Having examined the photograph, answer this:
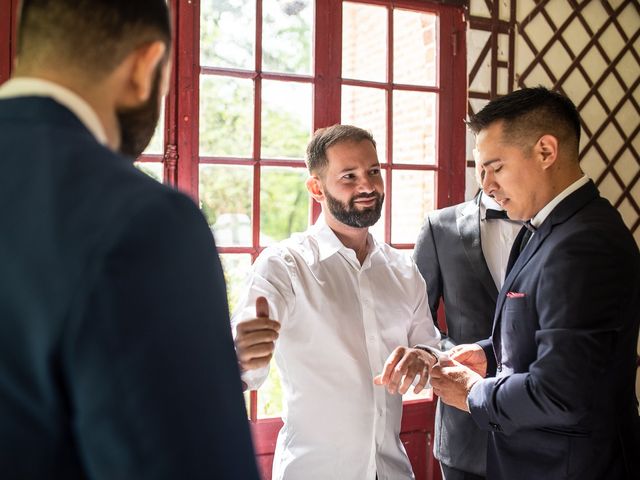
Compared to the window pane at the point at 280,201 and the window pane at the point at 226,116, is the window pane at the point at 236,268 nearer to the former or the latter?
the window pane at the point at 280,201

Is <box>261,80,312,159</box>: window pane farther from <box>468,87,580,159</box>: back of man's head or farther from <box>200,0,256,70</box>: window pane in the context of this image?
<box>468,87,580,159</box>: back of man's head

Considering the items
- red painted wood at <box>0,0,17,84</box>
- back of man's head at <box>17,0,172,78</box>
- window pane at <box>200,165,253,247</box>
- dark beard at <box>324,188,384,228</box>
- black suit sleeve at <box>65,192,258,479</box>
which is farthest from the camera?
window pane at <box>200,165,253,247</box>

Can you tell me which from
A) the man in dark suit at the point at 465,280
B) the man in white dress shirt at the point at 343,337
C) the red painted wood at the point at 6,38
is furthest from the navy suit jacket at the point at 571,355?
the red painted wood at the point at 6,38

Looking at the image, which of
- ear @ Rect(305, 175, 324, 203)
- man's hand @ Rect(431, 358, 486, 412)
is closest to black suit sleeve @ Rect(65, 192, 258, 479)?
man's hand @ Rect(431, 358, 486, 412)

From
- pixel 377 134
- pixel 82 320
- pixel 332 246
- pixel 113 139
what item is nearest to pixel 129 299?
pixel 82 320

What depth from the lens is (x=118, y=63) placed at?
1.83 feet

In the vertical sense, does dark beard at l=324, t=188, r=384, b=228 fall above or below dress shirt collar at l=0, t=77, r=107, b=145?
A: below

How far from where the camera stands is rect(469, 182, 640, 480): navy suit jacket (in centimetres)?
122

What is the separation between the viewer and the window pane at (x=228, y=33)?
2.18 metres

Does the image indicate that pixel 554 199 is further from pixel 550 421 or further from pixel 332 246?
pixel 332 246

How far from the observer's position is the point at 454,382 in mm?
1502

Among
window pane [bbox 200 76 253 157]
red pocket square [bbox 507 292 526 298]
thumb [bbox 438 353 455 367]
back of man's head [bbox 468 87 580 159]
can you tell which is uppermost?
window pane [bbox 200 76 253 157]

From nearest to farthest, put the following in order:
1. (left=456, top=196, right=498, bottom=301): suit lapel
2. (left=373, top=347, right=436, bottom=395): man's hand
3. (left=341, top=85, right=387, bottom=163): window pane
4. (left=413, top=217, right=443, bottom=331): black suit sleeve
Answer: (left=373, top=347, right=436, bottom=395): man's hand → (left=456, top=196, right=498, bottom=301): suit lapel → (left=413, top=217, right=443, bottom=331): black suit sleeve → (left=341, top=85, right=387, bottom=163): window pane

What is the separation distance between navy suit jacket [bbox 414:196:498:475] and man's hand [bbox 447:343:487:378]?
337mm
